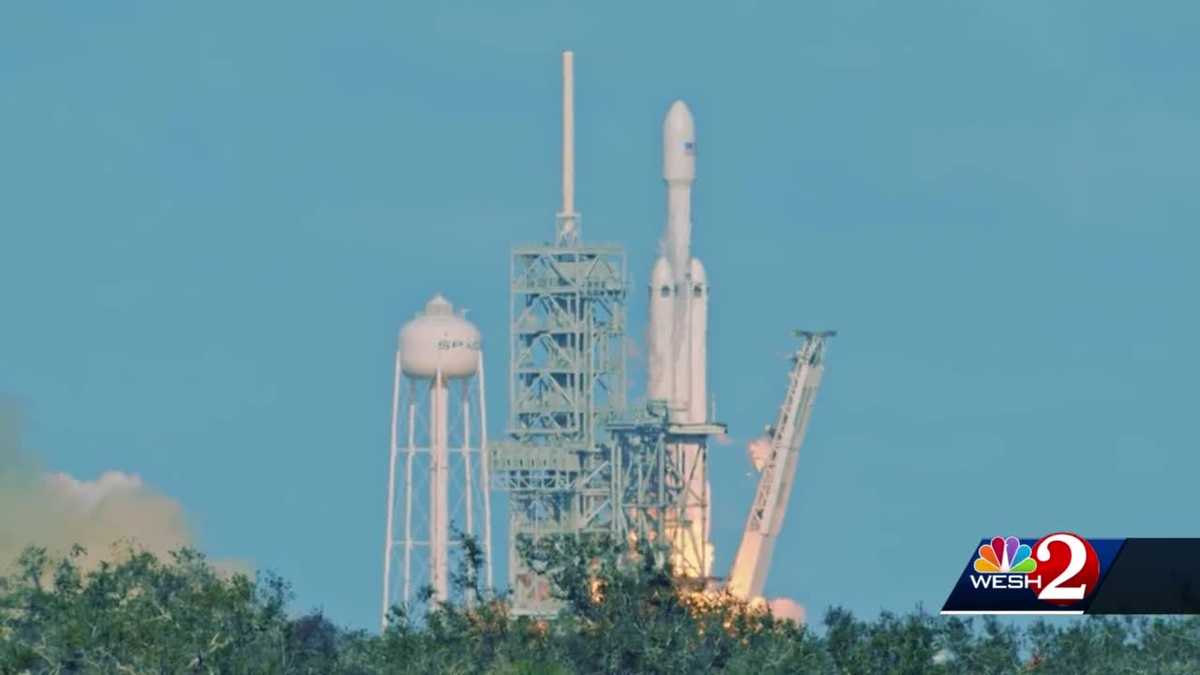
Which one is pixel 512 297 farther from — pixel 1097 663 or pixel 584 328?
pixel 1097 663

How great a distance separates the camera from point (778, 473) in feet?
637

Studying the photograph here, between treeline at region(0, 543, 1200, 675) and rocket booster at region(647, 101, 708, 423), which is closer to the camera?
treeline at region(0, 543, 1200, 675)

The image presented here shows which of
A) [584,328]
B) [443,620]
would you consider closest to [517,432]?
[584,328]

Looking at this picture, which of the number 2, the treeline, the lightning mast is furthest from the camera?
the lightning mast

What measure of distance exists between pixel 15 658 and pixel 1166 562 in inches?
2449

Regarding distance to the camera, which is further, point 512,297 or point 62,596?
point 512,297

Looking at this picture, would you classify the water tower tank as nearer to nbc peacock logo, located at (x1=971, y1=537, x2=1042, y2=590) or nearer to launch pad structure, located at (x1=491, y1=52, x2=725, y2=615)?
launch pad structure, located at (x1=491, y1=52, x2=725, y2=615)

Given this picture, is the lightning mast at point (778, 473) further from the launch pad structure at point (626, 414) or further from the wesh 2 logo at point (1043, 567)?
the wesh 2 logo at point (1043, 567)

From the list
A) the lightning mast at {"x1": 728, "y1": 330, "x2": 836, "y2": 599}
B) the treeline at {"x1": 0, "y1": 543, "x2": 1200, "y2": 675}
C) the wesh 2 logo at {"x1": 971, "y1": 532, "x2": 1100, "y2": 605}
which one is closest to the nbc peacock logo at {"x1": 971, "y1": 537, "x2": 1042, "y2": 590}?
the wesh 2 logo at {"x1": 971, "y1": 532, "x2": 1100, "y2": 605}

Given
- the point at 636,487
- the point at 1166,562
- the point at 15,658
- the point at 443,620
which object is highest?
the point at 636,487

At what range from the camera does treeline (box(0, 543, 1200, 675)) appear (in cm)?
11144

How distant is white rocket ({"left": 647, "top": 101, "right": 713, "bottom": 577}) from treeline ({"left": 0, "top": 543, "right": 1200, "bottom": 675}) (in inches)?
2145

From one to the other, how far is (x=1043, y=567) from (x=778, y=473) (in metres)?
142

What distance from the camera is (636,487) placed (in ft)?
636
